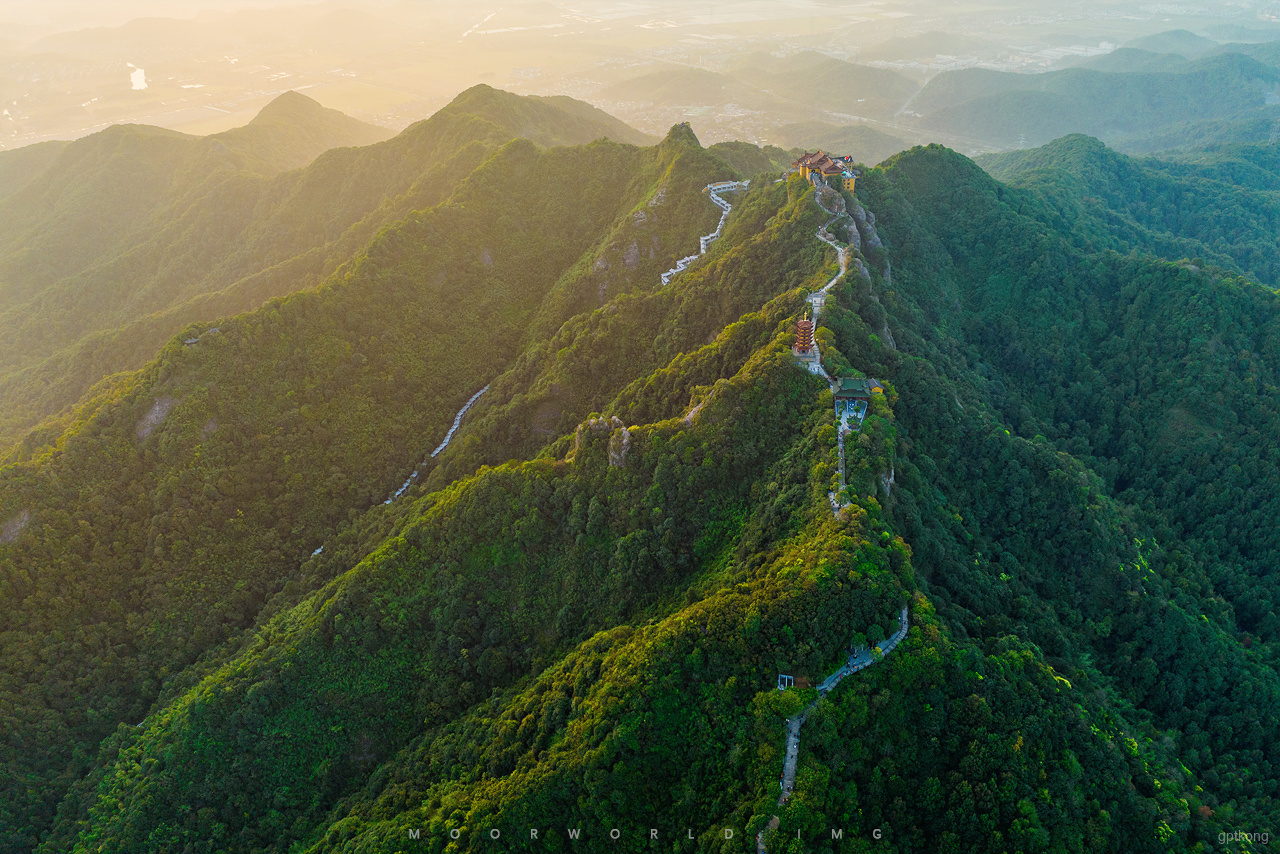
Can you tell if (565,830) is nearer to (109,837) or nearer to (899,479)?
(899,479)

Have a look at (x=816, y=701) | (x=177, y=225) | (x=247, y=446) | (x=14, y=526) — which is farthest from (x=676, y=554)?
(x=177, y=225)

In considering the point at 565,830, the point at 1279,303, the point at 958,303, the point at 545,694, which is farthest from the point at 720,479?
the point at 1279,303

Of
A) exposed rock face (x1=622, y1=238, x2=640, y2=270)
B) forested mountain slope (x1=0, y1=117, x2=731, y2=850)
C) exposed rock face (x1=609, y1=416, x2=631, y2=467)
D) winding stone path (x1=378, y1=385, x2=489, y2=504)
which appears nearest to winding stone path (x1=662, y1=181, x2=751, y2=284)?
forested mountain slope (x1=0, y1=117, x2=731, y2=850)

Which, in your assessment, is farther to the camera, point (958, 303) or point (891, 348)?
point (958, 303)

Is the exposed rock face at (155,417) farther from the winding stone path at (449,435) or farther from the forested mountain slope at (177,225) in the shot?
the forested mountain slope at (177,225)

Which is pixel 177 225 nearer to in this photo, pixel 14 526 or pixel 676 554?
pixel 14 526

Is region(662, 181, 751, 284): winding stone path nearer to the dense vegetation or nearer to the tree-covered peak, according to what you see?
the dense vegetation

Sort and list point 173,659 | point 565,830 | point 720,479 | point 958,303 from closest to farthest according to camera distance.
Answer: point 565,830 → point 720,479 → point 173,659 → point 958,303
